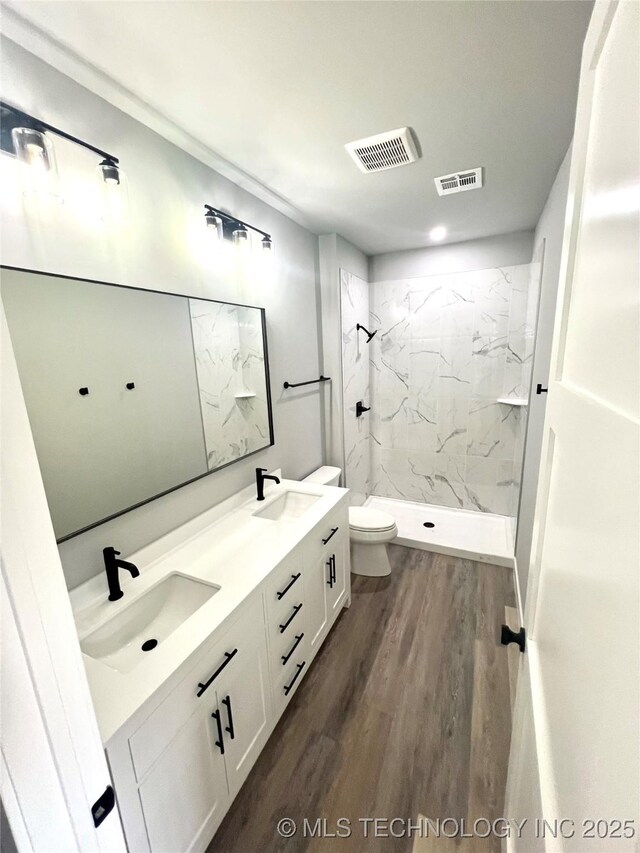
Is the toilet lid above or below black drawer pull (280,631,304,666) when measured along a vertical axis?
above

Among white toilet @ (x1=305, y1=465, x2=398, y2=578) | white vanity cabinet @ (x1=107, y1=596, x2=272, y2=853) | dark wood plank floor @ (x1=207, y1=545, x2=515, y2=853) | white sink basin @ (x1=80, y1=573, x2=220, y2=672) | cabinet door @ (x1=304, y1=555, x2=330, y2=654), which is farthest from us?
white toilet @ (x1=305, y1=465, x2=398, y2=578)

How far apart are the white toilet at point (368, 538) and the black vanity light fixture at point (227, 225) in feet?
5.25

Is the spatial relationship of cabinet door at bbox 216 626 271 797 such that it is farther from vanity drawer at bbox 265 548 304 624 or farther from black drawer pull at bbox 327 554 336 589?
black drawer pull at bbox 327 554 336 589

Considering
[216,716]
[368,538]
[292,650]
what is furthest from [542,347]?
[216,716]

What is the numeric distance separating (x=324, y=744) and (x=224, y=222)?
241cm

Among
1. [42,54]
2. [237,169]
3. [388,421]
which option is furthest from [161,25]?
[388,421]

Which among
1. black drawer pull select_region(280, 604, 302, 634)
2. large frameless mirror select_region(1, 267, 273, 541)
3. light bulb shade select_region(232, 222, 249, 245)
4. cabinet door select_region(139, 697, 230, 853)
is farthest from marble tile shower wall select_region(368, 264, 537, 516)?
cabinet door select_region(139, 697, 230, 853)

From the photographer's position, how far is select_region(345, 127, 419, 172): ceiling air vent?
1445 millimetres

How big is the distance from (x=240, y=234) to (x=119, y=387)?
3.26 feet

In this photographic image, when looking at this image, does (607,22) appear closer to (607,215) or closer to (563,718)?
(607,215)

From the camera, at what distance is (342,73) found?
1138mm

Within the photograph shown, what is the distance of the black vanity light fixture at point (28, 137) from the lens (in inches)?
37.0

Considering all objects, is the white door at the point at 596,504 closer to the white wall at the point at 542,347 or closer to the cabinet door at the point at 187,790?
the cabinet door at the point at 187,790

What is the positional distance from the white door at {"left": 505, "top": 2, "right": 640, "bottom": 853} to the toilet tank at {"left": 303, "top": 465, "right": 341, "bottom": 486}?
1.88m
